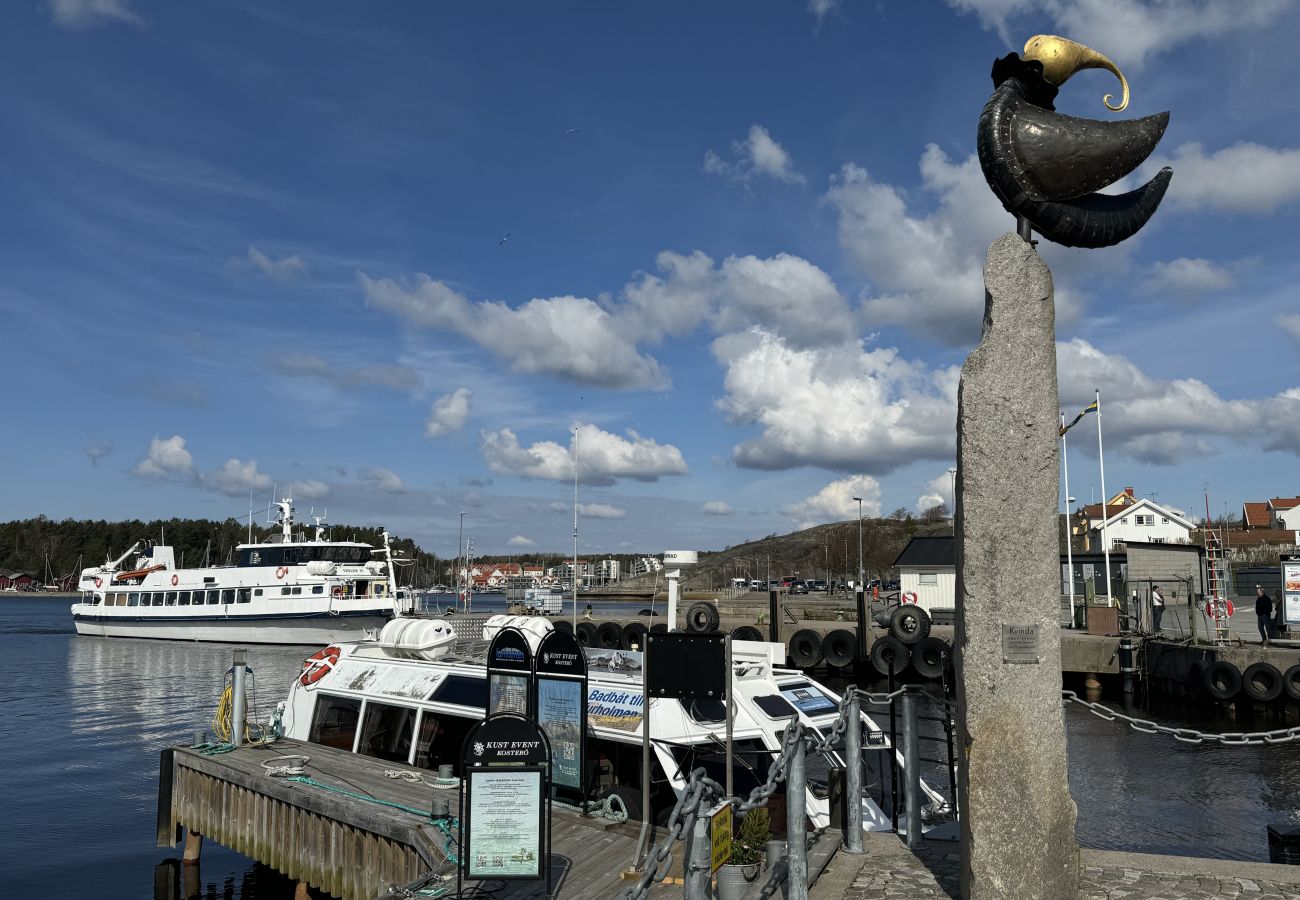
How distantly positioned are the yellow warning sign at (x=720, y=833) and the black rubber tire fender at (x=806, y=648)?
34.8 metres

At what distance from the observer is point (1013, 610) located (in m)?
6.48

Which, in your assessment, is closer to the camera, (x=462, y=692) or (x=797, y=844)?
(x=797, y=844)

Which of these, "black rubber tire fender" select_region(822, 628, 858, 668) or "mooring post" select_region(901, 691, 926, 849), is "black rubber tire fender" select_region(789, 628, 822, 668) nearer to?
"black rubber tire fender" select_region(822, 628, 858, 668)

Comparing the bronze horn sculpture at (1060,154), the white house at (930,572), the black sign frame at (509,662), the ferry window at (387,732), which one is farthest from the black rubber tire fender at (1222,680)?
the bronze horn sculpture at (1060,154)

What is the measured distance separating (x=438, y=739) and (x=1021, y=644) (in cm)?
918

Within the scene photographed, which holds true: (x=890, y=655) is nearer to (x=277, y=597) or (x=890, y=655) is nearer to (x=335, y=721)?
(x=335, y=721)

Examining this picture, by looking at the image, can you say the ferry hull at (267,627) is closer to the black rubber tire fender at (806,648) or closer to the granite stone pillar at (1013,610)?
the black rubber tire fender at (806,648)

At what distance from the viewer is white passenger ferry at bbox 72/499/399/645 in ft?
199

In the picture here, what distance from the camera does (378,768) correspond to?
42.5ft

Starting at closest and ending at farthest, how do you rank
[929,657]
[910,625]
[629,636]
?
[929,657] < [910,625] < [629,636]

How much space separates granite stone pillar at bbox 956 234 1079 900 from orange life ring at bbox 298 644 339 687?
38.4ft

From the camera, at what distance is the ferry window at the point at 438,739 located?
12.9 m

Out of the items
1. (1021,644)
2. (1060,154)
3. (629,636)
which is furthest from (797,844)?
(629,636)

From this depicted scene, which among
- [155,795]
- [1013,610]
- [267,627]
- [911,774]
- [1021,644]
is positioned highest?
[1013,610]
